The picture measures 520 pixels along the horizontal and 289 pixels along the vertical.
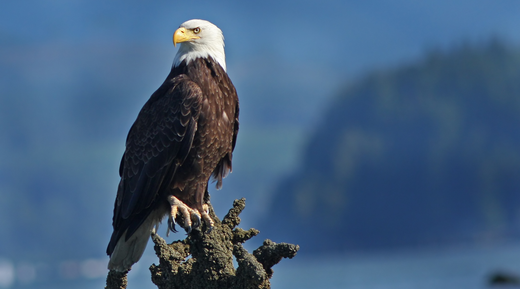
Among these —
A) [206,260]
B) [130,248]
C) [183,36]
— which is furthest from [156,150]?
[206,260]

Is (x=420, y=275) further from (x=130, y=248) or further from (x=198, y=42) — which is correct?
(x=130, y=248)

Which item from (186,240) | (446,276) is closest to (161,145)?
(186,240)

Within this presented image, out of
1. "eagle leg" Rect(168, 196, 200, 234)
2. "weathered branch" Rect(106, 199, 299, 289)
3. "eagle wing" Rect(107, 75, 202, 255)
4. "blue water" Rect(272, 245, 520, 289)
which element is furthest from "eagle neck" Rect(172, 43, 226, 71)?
"blue water" Rect(272, 245, 520, 289)

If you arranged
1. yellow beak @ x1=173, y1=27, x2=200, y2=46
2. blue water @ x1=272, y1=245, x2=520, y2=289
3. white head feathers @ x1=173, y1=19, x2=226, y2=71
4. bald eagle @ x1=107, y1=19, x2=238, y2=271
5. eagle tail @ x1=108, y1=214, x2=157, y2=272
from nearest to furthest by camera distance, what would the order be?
eagle tail @ x1=108, y1=214, x2=157, y2=272 < bald eagle @ x1=107, y1=19, x2=238, y2=271 < yellow beak @ x1=173, y1=27, x2=200, y2=46 < white head feathers @ x1=173, y1=19, x2=226, y2=71 < blue water @ x1=272, y1=245, x2=520, y2=289

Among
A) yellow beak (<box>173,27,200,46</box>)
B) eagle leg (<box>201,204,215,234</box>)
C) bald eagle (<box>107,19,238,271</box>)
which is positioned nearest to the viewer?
eagle leg (<box>201,204,215,234</box>)

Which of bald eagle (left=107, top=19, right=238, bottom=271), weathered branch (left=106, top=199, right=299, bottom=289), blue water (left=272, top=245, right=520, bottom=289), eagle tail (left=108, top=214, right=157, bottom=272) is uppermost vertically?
blue water (left=272, top=245, right=520, bottom=289)

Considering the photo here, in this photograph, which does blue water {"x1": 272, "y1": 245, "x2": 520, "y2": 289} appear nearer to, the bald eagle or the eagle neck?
the eagle neck

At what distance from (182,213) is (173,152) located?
55 centimetres

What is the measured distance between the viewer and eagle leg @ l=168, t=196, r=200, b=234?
536 cm

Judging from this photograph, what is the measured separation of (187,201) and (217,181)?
684 millimetres

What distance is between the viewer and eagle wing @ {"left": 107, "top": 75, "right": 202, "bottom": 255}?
229 inches

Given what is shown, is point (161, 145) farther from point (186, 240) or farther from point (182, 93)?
point (186, 240)

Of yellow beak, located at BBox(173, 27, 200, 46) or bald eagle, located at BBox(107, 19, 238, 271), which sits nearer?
bald eagle, located at BBox(107, 19, 238, 271)

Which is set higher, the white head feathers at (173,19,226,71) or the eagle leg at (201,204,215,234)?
the white head feathers at (173,19,226,71)
